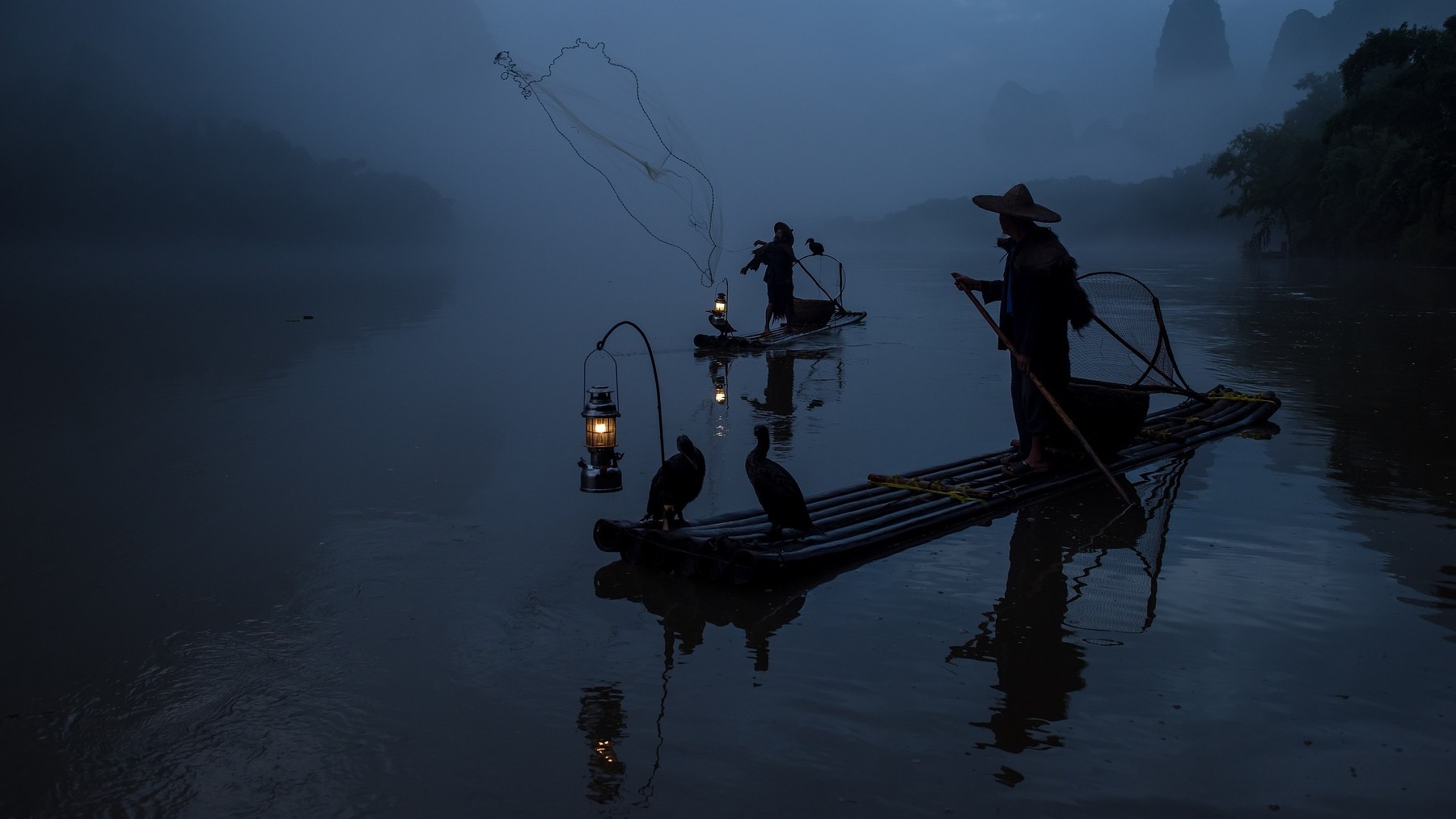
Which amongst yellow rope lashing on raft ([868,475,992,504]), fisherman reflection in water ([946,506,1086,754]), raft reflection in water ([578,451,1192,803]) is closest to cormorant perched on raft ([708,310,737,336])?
yellow rope lashing on raft ([868,475,992,504])

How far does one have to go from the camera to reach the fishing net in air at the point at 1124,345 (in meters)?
8.93

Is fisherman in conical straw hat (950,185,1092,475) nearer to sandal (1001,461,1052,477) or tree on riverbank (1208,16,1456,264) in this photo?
sandal (1001,461,1052,477)

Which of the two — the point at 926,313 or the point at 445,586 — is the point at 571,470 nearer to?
the point at 445,586

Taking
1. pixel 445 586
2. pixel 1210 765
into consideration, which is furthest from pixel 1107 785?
pixel 445 586

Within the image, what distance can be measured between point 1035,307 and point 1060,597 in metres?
2.34

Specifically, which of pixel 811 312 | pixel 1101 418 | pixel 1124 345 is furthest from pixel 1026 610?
pixel 811 312

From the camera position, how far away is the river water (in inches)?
136

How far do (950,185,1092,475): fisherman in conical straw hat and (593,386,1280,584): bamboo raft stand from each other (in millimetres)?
358

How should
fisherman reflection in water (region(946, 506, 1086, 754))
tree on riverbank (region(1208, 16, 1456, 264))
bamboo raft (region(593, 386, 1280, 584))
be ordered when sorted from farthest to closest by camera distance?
tree on riverbank (region(1208, 16, 1456, 264)) → bamboo raft (region(593, 386, 1280, 584)) → fisherman reflection in water (region(946, 506, 1086, 754))

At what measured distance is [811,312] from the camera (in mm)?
17922

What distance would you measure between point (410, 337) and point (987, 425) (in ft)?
34.9

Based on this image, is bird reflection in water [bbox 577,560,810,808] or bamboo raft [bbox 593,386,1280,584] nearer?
bird reflection in water [bbox 577,560,810,808]

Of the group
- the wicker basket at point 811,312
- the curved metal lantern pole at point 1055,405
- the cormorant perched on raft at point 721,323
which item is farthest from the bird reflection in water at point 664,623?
the wicker basket at point 811,312

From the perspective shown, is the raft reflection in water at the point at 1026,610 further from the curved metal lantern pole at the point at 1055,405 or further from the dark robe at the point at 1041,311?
the dark robe at the point at 1041,311
